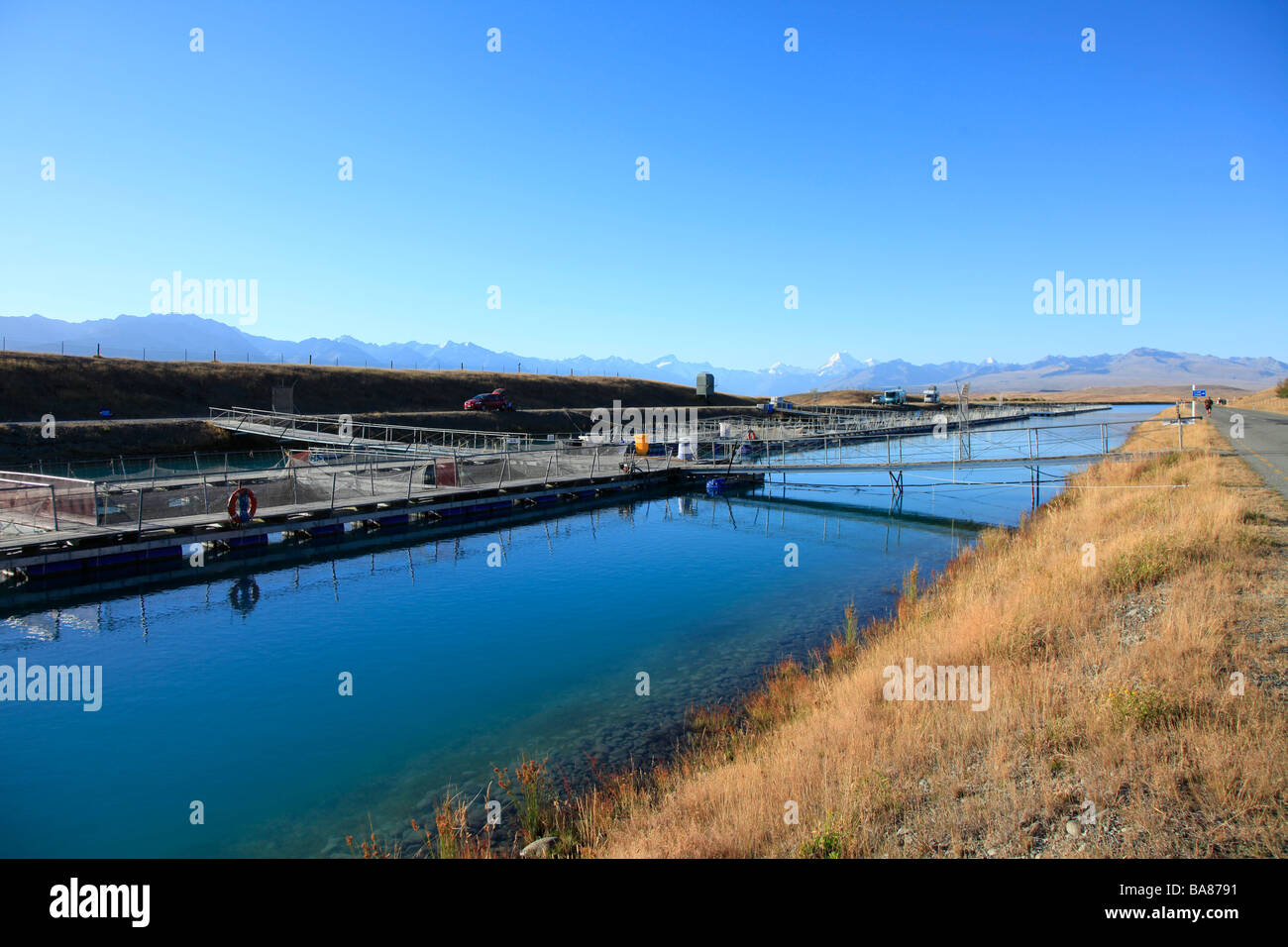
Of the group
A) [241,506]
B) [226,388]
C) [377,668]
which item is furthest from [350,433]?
[377,668]

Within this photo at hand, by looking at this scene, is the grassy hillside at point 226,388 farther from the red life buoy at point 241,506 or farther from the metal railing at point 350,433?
the red life buoy at point 241,506

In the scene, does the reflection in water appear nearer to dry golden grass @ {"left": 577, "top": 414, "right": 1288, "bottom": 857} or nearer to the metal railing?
dry golden grass @ {"left": 577, "top": 414, "right": 1288, "bottom": 857}

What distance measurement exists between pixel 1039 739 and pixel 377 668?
11749 millimetres

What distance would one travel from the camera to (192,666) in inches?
544

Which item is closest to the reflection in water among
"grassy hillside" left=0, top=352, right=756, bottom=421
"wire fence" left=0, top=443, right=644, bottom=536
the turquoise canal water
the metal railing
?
the turquoise canal water

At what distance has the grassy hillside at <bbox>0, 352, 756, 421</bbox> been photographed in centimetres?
4984

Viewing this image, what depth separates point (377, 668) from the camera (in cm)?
1371

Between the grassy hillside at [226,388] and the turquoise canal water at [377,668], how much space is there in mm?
41297

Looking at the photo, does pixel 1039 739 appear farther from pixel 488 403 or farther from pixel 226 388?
pixel 226 388

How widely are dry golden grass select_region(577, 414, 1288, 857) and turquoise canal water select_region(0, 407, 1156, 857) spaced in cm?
248
